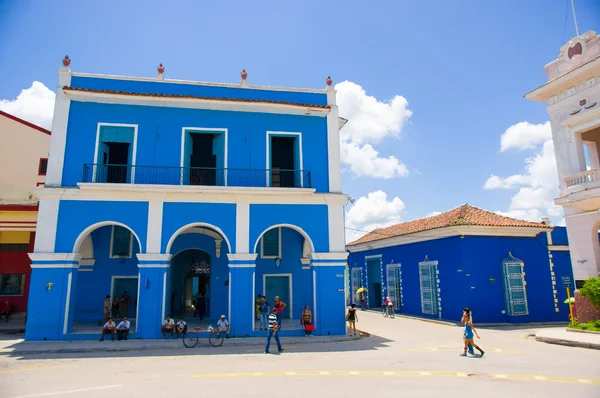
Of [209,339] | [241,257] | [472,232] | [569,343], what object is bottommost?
[569,343]

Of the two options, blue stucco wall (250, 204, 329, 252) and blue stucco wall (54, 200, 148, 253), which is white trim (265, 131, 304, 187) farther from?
blue stucco wall (54, 200, 148, 253)

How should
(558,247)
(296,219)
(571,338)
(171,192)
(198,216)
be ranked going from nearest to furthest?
(571,338)
(171,192)
(198,216)
(296,219)
(558,247)

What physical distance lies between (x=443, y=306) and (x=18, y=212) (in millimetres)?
19931

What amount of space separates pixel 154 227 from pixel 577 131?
52.6 feet

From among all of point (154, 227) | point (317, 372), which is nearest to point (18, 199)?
point (154, 227)

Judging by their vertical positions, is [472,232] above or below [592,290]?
above

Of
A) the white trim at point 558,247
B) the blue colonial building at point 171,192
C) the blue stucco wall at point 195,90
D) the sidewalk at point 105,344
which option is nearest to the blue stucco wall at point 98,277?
the blue colonial building at point 171,192

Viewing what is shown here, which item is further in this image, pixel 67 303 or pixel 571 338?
pixel 67 303

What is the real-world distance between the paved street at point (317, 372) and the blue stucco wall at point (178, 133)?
20.6 ft

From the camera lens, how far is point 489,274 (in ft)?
61.1

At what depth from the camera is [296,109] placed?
51.1 feet

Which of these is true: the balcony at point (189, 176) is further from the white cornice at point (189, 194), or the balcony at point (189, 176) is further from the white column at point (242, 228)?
the white column at point (242, 228)

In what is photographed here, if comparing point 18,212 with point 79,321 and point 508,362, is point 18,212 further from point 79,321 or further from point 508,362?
point 508,362

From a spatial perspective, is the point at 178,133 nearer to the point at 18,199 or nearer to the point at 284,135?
the point at 284,135
